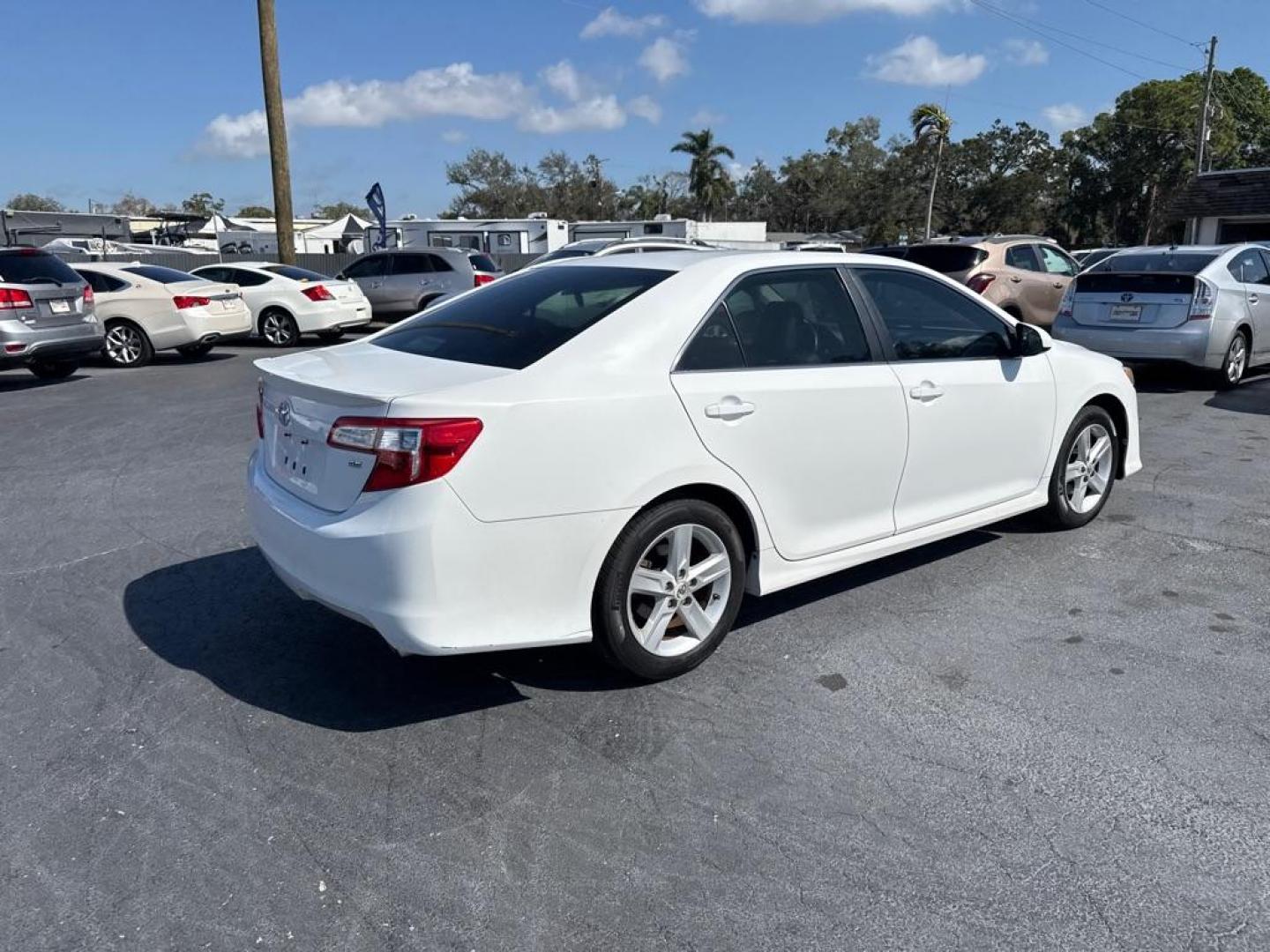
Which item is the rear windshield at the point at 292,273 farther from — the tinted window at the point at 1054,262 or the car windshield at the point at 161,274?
the tinted window at the point at 1054,262

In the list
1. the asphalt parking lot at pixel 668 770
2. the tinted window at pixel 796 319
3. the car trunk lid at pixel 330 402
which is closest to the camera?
the asphalt parking lot at pixel 668 770

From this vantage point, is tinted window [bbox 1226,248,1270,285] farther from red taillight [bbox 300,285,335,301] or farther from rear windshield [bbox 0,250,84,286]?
rear windshield [bbox 0,250,84,286]

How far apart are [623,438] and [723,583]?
0.79 metres

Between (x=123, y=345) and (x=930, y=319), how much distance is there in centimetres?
1230

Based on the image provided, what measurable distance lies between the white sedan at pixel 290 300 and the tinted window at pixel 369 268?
2212mm

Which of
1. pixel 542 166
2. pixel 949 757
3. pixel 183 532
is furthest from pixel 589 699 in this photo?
pixel 542 166

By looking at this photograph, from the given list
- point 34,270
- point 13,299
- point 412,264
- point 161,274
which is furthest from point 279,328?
point 13,299

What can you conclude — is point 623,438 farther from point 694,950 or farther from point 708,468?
point 694,950

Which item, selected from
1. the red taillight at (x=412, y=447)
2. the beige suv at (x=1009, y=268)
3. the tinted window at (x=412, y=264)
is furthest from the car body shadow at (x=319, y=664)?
the tinted window at (x=412, y=264)

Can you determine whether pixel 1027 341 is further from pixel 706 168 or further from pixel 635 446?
pixel 706 168

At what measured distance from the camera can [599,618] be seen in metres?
3.48

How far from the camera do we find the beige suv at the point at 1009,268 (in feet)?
42.8

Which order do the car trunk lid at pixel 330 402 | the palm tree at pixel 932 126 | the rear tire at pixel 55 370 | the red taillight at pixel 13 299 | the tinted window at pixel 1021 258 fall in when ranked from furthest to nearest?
the palm tree at pixel 932 126 < the tinted window at pixel 1021 258 < the rear tire at pixel 55 370 < the red taillight at pixel 13 299 < the car trunk lid at pixel 330 402

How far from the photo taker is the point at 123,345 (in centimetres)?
1353
